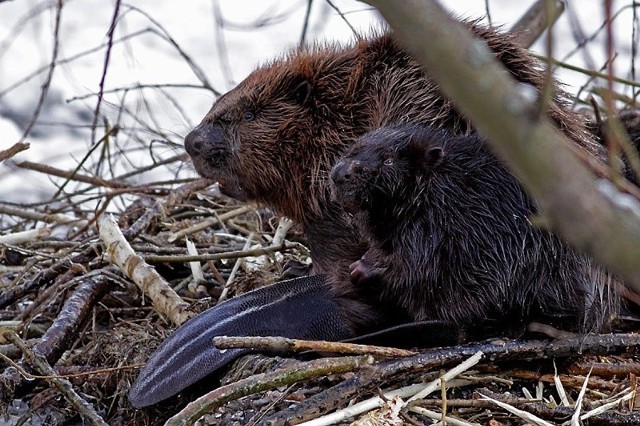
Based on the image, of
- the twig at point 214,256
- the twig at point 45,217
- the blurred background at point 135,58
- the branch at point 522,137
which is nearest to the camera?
the branch at point 522,137

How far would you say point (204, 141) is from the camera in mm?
3033

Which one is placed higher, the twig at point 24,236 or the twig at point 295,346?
the twig at point 24,236

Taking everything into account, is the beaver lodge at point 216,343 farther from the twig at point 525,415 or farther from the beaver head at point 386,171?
the beaver head at point 386,171

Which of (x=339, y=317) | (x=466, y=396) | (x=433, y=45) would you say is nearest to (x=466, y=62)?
(x=433, y=45)

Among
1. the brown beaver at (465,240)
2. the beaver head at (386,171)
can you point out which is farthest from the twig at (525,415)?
the beaver head at (386,171)

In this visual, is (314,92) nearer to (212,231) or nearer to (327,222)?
(327,222)

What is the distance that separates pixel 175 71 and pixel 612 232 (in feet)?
19.5

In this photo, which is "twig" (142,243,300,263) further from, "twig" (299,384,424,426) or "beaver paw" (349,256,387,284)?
"twig" (299,384,424,426)

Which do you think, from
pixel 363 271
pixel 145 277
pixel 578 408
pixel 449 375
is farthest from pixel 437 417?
pixel 145 277

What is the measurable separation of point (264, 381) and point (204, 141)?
116cm

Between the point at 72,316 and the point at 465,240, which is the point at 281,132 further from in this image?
the point at 465,240

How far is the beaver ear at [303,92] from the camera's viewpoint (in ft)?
9.89

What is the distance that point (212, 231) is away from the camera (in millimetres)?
3703

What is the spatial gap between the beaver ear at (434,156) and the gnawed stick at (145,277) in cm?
89
